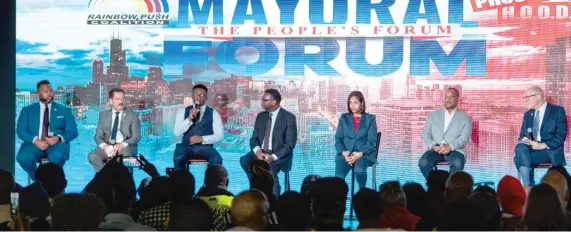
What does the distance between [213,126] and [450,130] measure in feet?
7.18

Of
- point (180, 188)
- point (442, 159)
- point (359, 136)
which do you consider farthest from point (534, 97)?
point (180, 188)

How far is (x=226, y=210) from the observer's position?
5059 millimetres

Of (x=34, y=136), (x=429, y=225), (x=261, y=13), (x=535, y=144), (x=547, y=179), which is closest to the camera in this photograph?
(x=429, y=225)

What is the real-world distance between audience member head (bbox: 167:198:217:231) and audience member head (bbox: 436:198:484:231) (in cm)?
112

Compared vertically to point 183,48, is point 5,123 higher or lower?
lower

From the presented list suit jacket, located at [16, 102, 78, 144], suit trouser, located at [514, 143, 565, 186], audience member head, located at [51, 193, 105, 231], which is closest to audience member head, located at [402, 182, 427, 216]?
audience member head, located at [51, 193, 105, 231]

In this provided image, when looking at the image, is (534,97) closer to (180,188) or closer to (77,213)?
(180,188)

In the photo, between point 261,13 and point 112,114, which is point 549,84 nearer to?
point 261,13

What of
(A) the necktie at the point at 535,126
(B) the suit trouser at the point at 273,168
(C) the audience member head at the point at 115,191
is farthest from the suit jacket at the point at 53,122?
(A) the necktie at the point at 535,126

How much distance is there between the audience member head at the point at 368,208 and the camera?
4.52 meters

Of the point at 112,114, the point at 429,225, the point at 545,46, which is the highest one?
the point at 545,46

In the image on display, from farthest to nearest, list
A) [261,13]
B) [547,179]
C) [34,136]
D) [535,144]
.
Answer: [261,13]
[34,136]
[535,144]
[547,179]

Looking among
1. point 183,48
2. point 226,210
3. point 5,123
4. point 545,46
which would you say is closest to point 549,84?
point 545,46

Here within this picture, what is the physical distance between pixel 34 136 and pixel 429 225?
4969 mm
